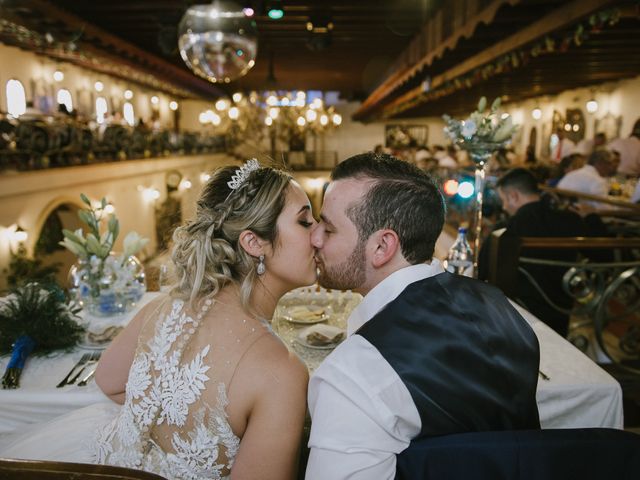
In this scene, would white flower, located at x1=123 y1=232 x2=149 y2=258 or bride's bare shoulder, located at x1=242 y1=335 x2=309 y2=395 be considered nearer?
bride's bare shoulder, located at x1=242 y1=335 x2=309 y2=395

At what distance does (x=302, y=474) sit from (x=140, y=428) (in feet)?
2.17

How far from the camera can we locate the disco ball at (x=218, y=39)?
4102 mm

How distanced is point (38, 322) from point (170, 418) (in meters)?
0.96

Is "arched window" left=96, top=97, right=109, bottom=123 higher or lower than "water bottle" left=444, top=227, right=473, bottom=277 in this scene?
higher

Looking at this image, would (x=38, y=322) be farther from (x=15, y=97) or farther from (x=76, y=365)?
(x=15, y=97)

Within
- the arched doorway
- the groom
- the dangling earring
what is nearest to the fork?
the dangling earring

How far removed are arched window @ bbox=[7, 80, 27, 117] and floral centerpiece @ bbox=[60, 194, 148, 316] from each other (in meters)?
11.5

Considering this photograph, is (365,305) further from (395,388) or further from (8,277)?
(8,277)

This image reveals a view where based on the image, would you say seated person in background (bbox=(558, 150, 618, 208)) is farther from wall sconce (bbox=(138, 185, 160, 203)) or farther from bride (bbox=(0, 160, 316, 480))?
wall sconce (bbox=(138, 185, 160, 203))

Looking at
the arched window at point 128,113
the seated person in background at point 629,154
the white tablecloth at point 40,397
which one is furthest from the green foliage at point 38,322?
the arched window at point 128,113

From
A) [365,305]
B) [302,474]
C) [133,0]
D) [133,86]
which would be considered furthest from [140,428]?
[133,86]

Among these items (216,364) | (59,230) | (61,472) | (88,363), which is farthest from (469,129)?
(59,230)

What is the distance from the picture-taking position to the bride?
1.42 m

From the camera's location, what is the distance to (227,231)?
1.73 meters
